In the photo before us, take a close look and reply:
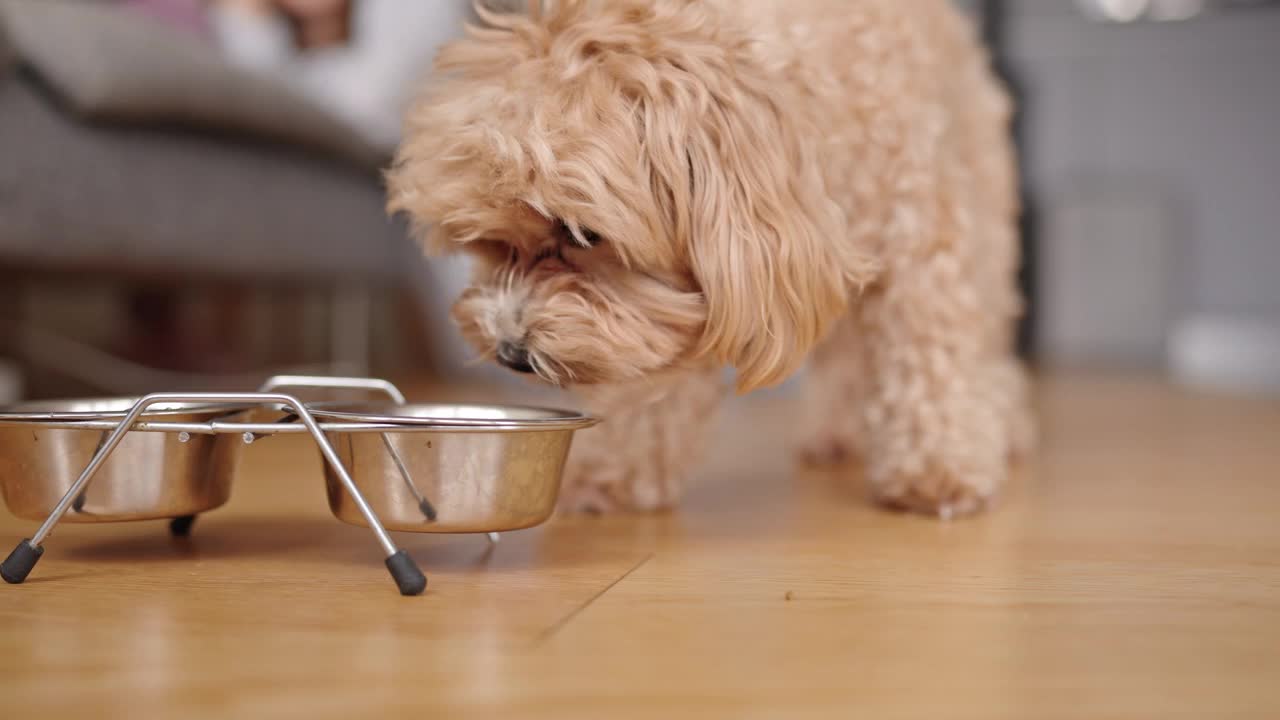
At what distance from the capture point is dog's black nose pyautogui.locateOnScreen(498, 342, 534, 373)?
4.00ft

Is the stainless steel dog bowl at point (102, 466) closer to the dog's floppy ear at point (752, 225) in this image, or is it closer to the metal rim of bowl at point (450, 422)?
the metal rim of bowl at point (450, 422)

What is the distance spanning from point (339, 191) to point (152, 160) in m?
0.75

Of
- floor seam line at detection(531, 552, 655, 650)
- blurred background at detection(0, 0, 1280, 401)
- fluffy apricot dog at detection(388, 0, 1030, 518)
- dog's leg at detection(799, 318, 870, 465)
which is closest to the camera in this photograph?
floor seam line at detection(531, 552, 655, 650)

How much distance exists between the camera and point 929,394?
1516mm

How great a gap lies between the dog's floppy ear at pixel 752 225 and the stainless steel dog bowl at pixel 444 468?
0.23 meters

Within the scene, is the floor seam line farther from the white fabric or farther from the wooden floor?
the white fabric

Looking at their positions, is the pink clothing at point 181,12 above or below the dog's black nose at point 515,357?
above

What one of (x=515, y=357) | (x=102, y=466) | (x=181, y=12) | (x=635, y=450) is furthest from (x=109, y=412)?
(x=181, y=12)

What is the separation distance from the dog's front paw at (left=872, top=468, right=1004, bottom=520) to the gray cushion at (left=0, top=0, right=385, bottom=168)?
Result: 1.62m

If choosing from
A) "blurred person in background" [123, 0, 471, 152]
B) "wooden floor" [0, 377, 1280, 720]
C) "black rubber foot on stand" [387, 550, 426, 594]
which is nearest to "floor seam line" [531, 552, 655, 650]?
"wooden floor" [0, 377, 1280, 720]

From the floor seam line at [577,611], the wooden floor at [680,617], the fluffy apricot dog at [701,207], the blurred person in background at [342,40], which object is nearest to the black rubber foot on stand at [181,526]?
the wooden floor at [680,617]

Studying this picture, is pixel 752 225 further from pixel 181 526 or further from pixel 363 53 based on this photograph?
pixel 363 53

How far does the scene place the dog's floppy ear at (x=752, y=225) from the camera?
3.83 feet

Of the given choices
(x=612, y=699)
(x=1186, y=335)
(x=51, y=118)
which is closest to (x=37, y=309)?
(x=51, y=118)
